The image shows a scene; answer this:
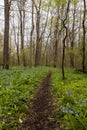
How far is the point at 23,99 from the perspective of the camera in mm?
6758

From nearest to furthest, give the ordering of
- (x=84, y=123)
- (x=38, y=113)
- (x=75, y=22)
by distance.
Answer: (x=84, y=123)
(x=38, y=113)
(x=75, y=22)

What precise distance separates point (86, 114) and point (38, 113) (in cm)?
146

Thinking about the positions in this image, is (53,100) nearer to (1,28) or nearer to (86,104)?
(86,104)

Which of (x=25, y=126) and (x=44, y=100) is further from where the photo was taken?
(x=44, y=100)

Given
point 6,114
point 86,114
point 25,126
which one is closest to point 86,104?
point 86,114

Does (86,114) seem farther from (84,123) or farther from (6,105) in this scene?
(6,105)

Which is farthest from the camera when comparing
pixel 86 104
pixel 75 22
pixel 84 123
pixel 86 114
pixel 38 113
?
pixel 75 22

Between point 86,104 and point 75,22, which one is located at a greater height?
point 75,22

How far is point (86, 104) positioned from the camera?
514 centimetres

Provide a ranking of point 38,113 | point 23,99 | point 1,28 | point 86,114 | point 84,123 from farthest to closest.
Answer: point 1,28 → point 23,99 → point 38,113 → point 86,114 → point 84,123

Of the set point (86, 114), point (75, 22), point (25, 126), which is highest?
point (75, 22)

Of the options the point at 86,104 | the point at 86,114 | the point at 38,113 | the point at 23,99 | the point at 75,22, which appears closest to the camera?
the point at 86,114

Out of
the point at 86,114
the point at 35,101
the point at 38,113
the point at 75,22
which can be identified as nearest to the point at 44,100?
the point at 35,101

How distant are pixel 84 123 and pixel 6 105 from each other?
246 cm
